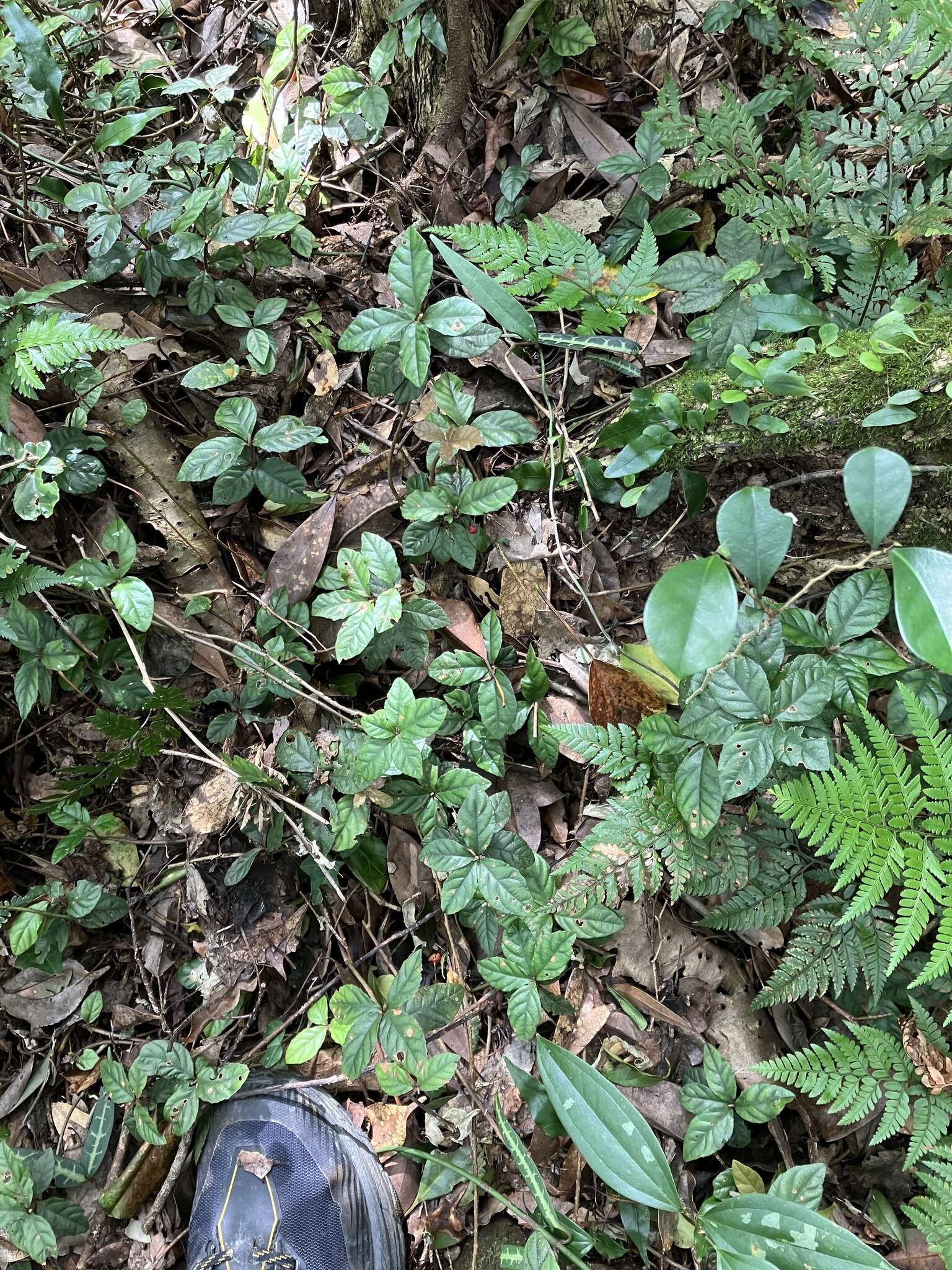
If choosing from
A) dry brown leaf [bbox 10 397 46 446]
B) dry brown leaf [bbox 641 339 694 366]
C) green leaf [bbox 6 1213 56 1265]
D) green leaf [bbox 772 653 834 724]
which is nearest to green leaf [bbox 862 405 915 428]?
green leaf [bbox 772 653 834 724]

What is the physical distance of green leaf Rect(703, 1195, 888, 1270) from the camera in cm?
134

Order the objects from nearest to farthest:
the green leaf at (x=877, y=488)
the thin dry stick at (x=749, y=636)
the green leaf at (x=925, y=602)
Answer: the green leaf at (x=925, y=602) < the green leaf at (x=877, y=488) < the thin dry stick at (x=749, y=636)

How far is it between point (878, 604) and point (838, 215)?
917 mm

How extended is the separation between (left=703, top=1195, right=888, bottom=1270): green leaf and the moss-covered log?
50.6 inches

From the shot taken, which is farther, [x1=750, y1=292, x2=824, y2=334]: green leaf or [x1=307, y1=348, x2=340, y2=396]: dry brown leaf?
[x1=307, y1=348, x2=340, y2=396]: dry brown leaf

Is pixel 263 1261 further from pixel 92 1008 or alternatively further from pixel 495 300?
pixel 495 300

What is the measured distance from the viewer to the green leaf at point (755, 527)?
1383mm

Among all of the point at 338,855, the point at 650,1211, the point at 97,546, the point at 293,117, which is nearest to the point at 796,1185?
the point at 650,1211

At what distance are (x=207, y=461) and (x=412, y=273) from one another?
657 millimetres

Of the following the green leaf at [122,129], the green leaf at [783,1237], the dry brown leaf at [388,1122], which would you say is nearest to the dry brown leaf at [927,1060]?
the green leaf at [783,1237]

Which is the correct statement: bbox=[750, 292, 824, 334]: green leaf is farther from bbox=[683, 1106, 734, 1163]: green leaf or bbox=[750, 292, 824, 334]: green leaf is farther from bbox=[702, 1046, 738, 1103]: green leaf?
bbox=[683, 1106, 734, 1163]: green leaf

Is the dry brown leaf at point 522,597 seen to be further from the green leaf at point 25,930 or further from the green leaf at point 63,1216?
the green leaf at point 63,1216

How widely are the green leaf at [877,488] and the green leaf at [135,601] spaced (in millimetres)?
1500

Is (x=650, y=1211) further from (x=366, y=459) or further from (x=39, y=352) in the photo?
(x=39, y=352)
